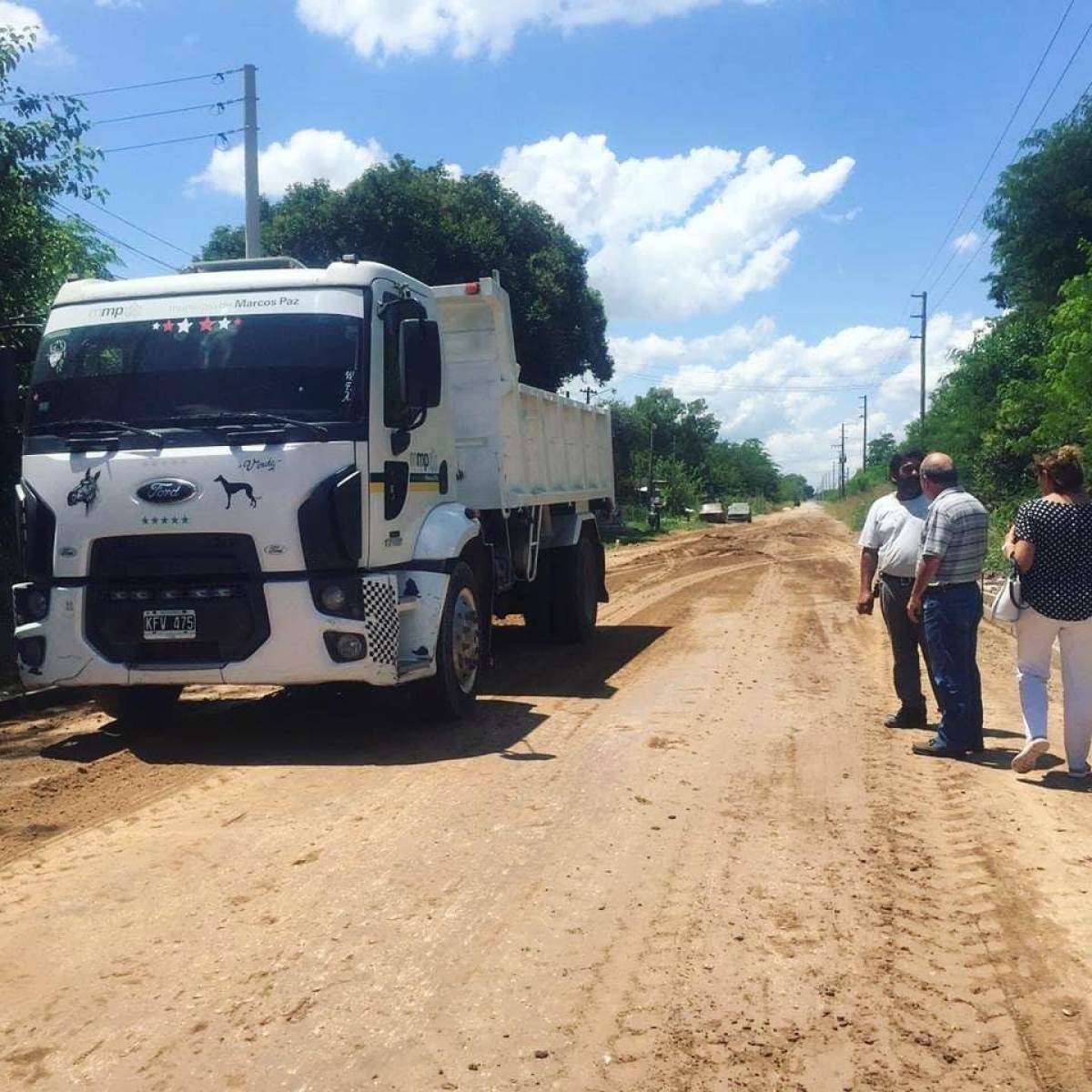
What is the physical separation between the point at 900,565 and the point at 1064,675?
1310mm

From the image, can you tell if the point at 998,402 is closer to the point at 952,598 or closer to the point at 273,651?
the point at 952,598

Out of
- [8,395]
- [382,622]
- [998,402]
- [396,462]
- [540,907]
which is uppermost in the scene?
[998,402]

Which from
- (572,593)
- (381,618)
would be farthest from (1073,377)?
(381,618)

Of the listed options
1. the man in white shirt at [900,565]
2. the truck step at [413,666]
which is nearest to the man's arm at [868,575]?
the man in white shirt at [900,565]

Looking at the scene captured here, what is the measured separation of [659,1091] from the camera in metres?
2.97

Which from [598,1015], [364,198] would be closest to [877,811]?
[598,1015]

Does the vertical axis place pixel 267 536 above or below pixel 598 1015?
Result: above

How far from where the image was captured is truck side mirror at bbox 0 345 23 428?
6.89 meters

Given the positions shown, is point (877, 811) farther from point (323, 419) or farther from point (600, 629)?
point (600, 629)

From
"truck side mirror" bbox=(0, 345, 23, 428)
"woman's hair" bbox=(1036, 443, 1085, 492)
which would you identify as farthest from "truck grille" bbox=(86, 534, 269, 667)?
"woman's hair" bbox=(1036, 443, 1085, 492)

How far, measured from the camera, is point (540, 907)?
425 centimetres

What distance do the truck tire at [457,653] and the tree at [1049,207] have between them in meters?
26.9

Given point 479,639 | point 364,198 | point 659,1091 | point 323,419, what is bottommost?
point 659,1091

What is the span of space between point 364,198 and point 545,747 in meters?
23.7
